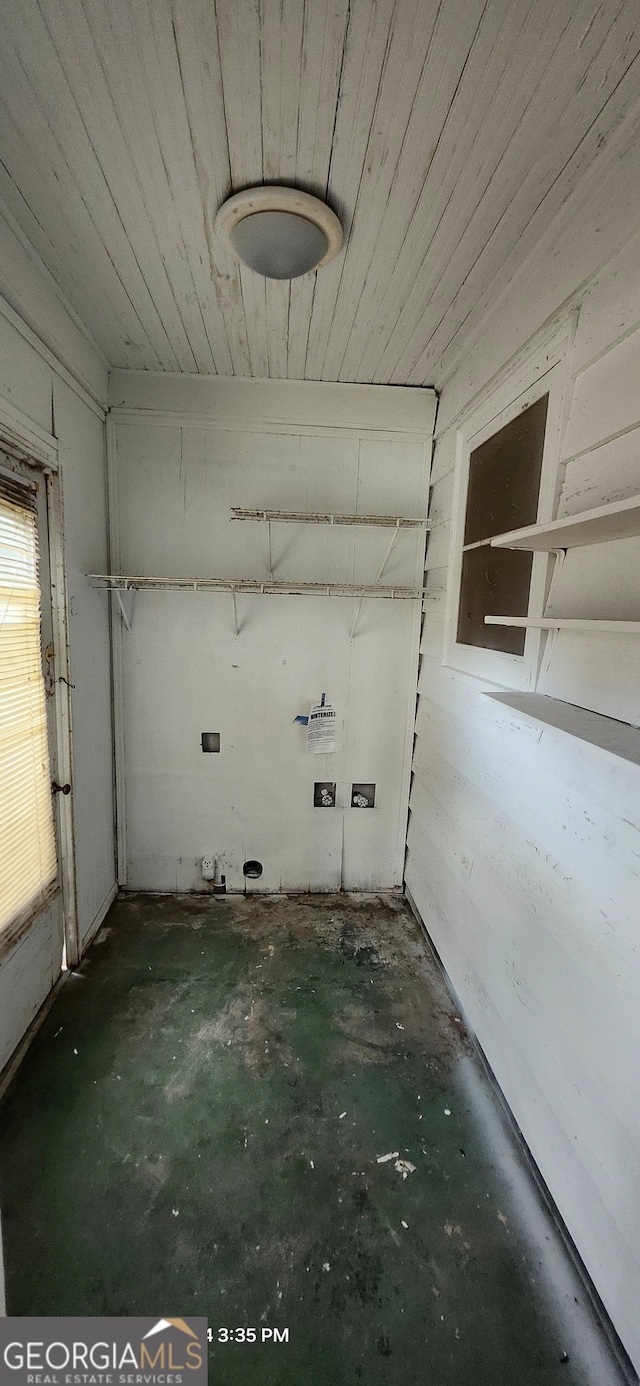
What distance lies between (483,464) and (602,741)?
52.3 inches

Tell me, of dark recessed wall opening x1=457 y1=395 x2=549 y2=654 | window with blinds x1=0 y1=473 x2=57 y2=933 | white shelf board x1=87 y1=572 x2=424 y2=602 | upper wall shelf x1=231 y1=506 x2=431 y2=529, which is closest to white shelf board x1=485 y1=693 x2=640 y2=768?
dark recessed wall opening x1=457 y1=395 x2=549 y2=654

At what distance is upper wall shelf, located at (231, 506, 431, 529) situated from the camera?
2.09 m

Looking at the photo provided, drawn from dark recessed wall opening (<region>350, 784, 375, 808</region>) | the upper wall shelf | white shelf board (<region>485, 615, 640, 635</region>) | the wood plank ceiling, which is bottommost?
dark recessed wall opening (<region>350, 784, 375, 808</region>)

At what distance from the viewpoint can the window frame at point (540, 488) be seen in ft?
4.42

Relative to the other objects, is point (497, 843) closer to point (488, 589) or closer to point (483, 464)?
point (488, 589)

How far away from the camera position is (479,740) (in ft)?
5.92

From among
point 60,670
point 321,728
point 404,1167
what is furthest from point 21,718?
point 404,1167

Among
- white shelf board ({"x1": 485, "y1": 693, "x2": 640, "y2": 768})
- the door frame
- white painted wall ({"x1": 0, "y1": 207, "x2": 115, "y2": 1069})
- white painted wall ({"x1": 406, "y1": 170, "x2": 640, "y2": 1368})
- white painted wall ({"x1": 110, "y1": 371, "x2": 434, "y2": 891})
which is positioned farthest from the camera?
white painted wall ({"x1": 110, "y1": 371, "x2": 434, "y2": 891})

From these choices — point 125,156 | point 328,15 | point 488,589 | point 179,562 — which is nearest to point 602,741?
point 488,589

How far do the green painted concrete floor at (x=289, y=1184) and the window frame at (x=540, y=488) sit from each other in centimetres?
140

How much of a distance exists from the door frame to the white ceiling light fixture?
2.83ft

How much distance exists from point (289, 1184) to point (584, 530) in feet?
6.12

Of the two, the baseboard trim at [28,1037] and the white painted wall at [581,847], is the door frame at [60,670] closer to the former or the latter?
the baseboard trim at [28,1037]

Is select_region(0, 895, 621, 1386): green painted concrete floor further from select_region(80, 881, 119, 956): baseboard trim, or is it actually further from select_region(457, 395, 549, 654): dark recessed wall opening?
select_region(457, 395, 549, 654): dark recessed wall opening
